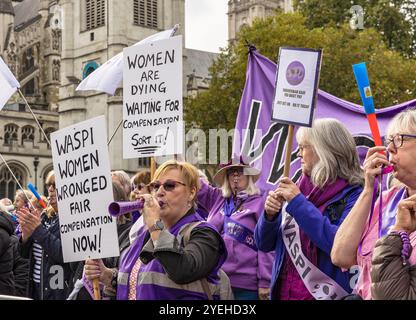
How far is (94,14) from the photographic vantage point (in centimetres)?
5559

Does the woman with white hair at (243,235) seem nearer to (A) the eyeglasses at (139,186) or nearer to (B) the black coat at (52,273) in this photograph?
(A) the eyeglasses at (139,186)

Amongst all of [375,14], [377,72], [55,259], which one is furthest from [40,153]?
[55,259]

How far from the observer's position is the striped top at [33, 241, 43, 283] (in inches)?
275

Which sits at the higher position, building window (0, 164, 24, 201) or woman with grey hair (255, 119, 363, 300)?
woman with grey hair (255, 119, 363, 300)

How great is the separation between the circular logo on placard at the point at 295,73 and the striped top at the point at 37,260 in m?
2.79

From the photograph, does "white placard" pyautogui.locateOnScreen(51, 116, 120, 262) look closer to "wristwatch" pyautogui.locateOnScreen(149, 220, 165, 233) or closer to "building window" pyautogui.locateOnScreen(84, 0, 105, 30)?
"wristwatch" pyautogui.locateOnScreen(149, 220, 165, 233)

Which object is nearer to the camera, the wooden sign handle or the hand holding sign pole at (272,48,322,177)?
the hand holding sign pole at (272,48,322,177)

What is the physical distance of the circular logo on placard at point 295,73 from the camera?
5054 mm

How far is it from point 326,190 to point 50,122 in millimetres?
57442

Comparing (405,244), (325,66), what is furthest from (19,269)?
(325,66)

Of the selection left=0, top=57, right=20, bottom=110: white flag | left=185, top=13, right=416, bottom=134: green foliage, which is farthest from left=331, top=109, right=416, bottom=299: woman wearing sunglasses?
left=185, top=13, right=416, bottom=134: green foliage

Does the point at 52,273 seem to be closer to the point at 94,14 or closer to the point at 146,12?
the point at 146,12

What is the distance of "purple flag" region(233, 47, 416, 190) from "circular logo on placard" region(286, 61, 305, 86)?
210 cm

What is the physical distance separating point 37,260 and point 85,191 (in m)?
1.74
